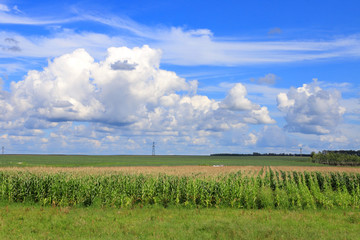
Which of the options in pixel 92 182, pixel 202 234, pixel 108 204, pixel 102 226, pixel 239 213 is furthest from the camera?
pixel 92 182

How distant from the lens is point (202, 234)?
15898 millimetres

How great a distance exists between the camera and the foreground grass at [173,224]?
15875mm

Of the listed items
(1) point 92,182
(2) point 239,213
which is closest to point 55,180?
(1) point 92,182

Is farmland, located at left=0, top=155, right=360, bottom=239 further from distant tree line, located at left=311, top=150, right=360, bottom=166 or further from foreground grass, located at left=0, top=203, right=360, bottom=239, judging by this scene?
distant tree line, located at left=311, top=150, right=360, bottom=166

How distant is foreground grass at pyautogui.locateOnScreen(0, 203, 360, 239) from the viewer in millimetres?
15875

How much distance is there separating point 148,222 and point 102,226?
100 inches

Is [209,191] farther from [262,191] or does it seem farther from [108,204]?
[108,204]

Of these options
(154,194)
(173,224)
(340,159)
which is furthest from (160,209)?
(340,159)

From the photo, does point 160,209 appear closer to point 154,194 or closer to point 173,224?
point 154,194

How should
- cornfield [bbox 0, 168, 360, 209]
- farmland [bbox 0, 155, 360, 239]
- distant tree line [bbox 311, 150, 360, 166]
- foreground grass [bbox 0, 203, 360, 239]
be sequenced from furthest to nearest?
distant tree line [bbox 311, 150, 360, 166] → cornfield [bbox 0, 168, 360, 209] → farmland [bbox 0, 155, 360, 239] → foreground grass [bbox 0, 203, 360, 239]

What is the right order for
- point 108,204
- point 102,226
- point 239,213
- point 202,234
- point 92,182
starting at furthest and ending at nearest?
point 92,182 → point 108,204 → point 239,213 → point 102,226 → point 202,234

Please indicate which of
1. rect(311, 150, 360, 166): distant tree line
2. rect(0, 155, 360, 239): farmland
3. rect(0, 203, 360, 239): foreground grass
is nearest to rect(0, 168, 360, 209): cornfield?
rect(0, 155, 360, 239): farmland

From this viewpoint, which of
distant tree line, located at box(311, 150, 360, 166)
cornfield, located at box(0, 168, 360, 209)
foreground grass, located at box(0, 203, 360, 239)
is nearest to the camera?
foreground grass, located at box(0, 203, 360, 239)

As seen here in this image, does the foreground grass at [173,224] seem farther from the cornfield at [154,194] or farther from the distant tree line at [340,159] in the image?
the distant tree line at [340,159]
